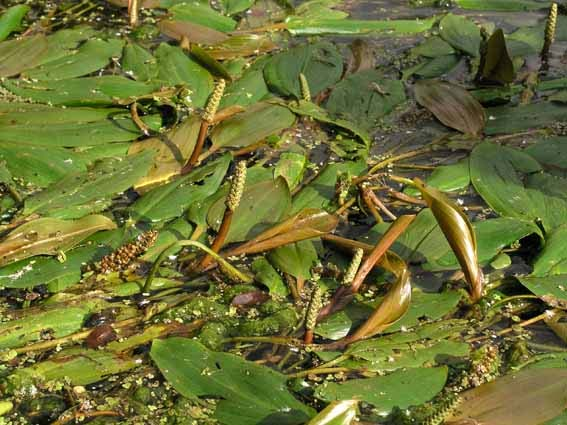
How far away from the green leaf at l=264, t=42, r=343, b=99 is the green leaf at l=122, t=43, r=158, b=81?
41 cm

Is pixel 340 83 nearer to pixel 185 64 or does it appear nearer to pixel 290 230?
pixel 185 64

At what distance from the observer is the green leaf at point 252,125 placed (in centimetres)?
293

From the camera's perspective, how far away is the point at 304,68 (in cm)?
338

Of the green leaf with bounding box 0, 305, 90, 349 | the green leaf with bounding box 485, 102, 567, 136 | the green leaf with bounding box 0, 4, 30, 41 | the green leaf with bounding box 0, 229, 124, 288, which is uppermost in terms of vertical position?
the green leaf with bounding box 0, 4, 30, 41

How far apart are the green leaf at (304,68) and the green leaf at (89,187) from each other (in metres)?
0.66

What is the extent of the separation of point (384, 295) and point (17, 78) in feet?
5.29

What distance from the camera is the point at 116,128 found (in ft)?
9.67

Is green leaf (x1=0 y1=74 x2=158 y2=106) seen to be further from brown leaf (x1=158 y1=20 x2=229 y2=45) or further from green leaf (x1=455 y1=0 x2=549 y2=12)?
green leaf (x1=455 y1=0 x2=549 y2=12)

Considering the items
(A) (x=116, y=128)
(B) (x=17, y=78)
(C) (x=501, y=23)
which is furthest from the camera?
(C) (x=501, y=23)

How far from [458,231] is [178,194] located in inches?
33.4

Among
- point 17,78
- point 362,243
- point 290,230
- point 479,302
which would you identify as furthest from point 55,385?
point 17,78

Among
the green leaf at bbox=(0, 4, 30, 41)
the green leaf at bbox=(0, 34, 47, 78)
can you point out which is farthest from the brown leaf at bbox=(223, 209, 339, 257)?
the green leaf at bbox=(0, 4, 30, 41)

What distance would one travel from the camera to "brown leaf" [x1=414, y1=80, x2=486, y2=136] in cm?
310

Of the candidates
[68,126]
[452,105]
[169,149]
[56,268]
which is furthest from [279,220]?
[452,105]
